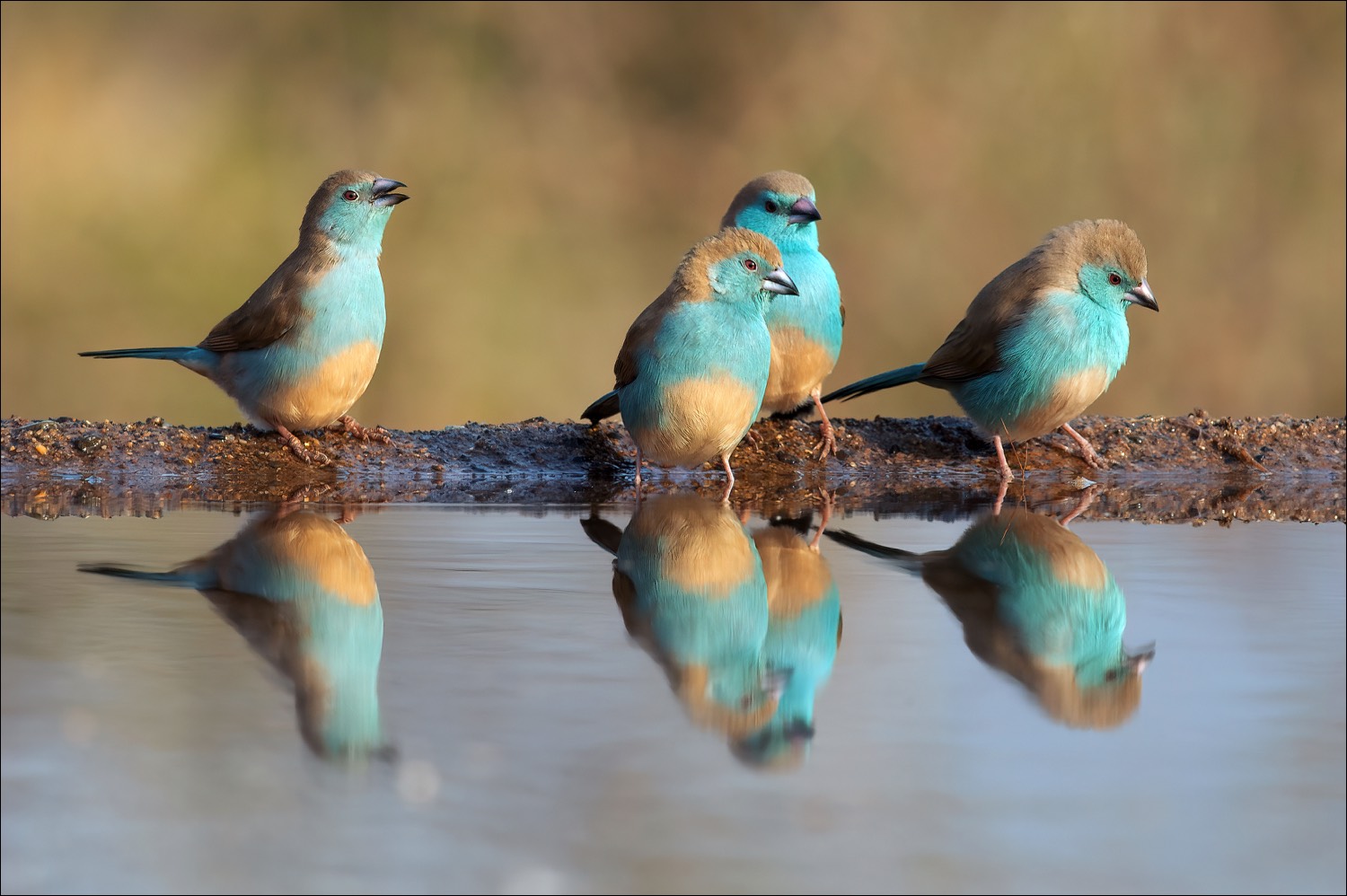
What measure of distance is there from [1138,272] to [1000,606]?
2.85 m

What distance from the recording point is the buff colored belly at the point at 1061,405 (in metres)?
5.68

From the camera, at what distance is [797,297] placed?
5.99 m

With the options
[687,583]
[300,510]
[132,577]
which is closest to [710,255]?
[300,510]

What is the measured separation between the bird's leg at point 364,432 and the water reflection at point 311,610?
152 cm

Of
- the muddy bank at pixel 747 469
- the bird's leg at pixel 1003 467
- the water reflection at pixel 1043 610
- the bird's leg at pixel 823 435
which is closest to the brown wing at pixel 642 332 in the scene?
the muddy bank at pixel 747 469

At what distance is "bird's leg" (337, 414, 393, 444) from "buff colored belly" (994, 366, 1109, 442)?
244 centimetres

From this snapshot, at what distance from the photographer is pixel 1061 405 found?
574 centimetres

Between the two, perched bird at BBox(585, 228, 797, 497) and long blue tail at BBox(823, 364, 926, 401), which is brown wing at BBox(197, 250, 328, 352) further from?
long blue tail at BBox(823, 364, 926, 401)

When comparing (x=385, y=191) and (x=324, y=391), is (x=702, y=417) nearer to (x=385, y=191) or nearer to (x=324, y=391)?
(x=324, y=391)

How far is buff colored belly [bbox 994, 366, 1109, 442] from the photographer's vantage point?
5680 millimetres

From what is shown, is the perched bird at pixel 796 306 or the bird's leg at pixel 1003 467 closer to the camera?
the bird's leg at pixel 1003 467

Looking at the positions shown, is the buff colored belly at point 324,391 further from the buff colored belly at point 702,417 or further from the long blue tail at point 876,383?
the long blue tail at point 876,383

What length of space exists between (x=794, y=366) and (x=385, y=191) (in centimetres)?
173


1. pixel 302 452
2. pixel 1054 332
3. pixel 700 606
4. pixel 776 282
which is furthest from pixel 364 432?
pixel 700 606
